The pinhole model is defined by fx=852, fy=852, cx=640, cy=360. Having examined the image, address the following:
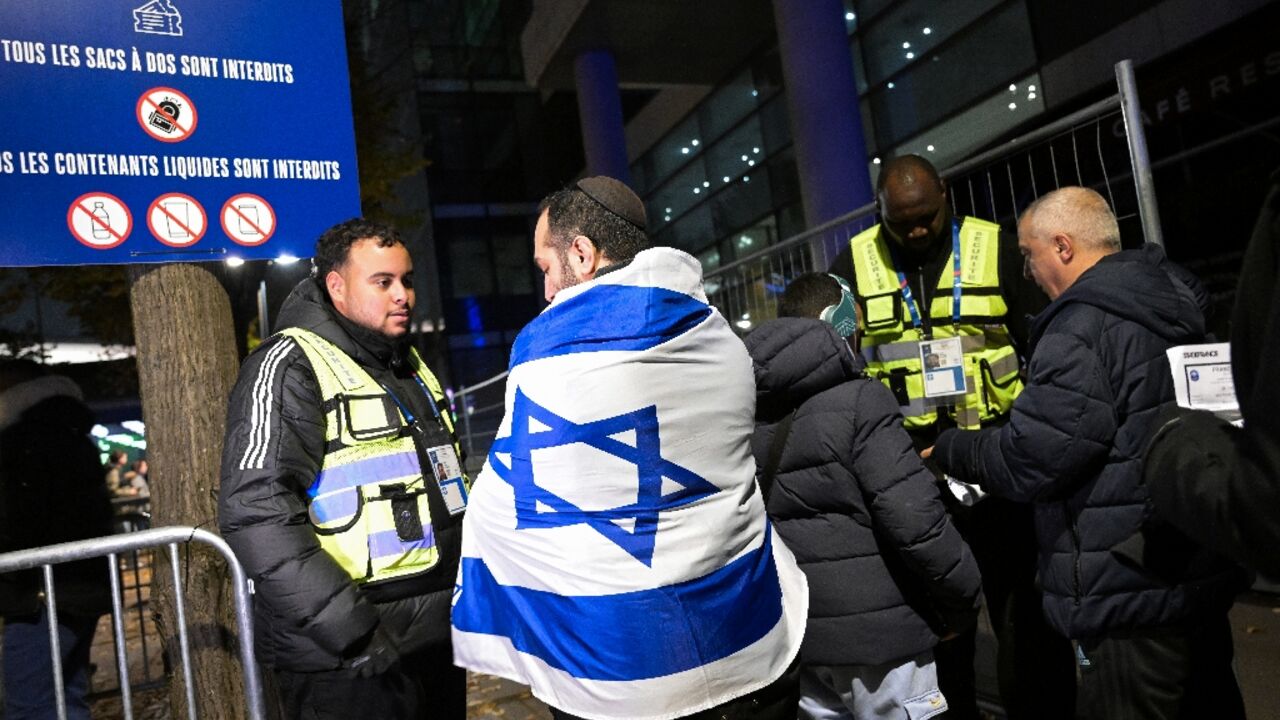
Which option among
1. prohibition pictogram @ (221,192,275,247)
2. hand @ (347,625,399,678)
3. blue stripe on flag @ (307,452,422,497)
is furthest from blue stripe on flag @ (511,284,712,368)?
prohibition pictogram @ (221,192,275,247)

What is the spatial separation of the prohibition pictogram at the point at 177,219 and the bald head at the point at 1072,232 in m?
3.22

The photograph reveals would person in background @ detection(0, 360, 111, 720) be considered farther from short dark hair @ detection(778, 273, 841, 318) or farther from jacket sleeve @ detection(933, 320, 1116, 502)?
jacket sleeve @ detection(933, 320, 1116, 502)

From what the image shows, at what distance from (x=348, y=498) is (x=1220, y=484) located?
226 cm

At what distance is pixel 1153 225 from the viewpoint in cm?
354

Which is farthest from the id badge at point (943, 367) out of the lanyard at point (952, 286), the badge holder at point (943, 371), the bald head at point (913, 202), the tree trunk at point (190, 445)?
the tree trunk at point (190, 445)

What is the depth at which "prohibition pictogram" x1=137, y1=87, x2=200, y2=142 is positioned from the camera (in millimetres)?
3375

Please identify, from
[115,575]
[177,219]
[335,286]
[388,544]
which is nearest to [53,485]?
[115,575]

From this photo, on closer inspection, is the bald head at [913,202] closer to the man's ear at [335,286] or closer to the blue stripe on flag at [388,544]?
the man's ear at [335,286]

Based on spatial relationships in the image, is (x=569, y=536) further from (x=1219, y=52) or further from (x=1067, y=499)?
(x=1219, y=52)

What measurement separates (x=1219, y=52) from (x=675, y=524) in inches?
419

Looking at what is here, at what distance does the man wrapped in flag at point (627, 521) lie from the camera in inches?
73.7

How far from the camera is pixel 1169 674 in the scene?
8.39 feet

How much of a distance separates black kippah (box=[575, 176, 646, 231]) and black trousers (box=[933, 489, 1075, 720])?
2128 millimetres

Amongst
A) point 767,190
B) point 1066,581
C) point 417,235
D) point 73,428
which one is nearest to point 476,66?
point 417,235
